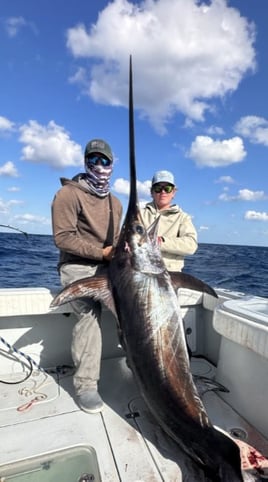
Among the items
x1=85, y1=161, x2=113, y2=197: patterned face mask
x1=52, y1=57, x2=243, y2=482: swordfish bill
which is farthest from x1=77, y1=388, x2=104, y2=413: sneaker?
x1=85, y1=161, x2=113, y2=197: patterned face mask

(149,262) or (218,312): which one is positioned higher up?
(149,262)

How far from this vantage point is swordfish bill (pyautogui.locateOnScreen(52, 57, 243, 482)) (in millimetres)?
1842

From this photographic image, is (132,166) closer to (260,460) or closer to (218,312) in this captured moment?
(218,312)

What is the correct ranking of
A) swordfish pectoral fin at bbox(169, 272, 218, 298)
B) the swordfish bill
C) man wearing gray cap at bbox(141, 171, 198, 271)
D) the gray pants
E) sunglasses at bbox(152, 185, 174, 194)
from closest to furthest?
the swordfish bill → swordfish pectoral fin at bbox(169, 272, 218, 298) → the gray pants → man wearing gray cap at bbox(141, 171, 198, 271) → sunglasses at bbox(152, 185, 174, 194)

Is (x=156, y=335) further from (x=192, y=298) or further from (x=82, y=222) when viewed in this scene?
(x=192, y=298)

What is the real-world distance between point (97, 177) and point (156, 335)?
1579 mm

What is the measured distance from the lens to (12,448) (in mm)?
2166

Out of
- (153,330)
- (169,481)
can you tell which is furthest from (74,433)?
(153,330)

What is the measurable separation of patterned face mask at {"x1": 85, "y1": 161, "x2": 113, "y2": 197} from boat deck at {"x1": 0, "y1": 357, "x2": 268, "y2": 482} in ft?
6.03

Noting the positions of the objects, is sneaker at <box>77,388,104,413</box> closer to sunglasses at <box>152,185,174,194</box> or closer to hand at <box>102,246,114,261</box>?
hand at <box>102,246,114,261</box>

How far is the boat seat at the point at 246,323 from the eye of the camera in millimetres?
2168

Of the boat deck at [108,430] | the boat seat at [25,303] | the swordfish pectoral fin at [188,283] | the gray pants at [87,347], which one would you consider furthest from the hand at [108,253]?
the boat deck at [108,430]

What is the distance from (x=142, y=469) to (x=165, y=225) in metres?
2.24

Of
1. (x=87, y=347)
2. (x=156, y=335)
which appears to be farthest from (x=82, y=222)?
(x=156, y=335)
